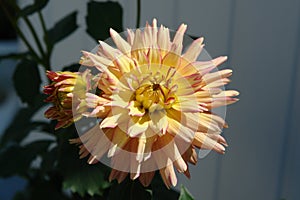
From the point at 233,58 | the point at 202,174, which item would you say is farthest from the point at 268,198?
the point at 233,58

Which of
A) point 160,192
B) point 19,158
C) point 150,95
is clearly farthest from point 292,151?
point 150,95

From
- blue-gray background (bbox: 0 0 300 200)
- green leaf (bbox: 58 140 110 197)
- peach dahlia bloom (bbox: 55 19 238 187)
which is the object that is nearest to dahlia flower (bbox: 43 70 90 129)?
A: peach dahlia bloom (bbox: 55 19 238 187)

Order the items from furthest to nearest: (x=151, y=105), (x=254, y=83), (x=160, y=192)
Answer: (x=254, y=83)
(x=160, y=192)
(x=151, y=105)

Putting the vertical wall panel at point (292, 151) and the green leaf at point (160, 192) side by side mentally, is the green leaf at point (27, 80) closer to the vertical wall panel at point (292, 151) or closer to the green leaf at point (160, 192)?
the green leaf at point (160, 192)

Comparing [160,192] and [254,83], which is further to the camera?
[254,83]

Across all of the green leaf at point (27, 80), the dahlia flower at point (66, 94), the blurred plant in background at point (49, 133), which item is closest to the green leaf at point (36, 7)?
the blurred plant in background at point (49, 133)

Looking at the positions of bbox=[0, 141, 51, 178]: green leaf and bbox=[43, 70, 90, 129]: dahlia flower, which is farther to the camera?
bbox=[0, 141, 51, 178]: green leaf

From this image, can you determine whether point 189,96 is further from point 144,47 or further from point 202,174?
point 202,174

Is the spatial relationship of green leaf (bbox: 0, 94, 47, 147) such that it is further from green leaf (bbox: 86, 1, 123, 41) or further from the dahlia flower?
the dahlia flower

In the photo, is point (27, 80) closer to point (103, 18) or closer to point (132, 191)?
point (103, 18)
